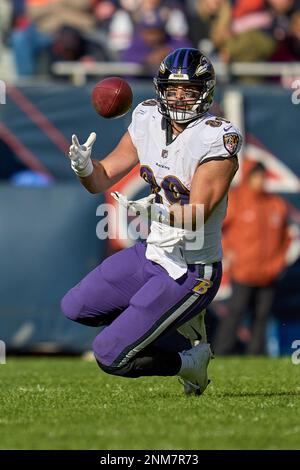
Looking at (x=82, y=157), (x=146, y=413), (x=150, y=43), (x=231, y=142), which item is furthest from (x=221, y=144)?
(x=150, y=43)

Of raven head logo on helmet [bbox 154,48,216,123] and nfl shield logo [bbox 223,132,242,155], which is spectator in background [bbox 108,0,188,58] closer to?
raven head logo on helmet [bbox 154,48,216,123]

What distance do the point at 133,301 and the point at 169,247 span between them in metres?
0.32

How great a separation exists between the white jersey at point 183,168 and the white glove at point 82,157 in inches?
11.4

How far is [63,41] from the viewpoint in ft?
37.8

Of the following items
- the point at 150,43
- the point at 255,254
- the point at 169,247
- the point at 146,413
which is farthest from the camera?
the point at 150,43

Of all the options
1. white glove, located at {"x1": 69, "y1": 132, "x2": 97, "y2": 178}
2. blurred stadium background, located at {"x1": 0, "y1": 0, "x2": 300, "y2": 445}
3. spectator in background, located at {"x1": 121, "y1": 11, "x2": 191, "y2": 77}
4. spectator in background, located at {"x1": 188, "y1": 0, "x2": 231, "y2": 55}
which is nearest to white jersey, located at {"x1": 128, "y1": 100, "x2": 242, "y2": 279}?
white glove, located at {"x1": 69, "y1": 132, "x2": 97, "y2": 178}

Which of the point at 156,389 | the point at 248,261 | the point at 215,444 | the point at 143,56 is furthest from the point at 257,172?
the point at 215,444

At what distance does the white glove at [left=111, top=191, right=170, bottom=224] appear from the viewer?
16.5ft

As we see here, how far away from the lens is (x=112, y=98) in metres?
5.63

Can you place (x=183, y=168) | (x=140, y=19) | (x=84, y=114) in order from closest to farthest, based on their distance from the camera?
(x=183, y=168)
(x=84, y=114)
(x=140, y=19)

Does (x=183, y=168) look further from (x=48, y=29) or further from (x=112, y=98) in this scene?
(x=48, y=29)

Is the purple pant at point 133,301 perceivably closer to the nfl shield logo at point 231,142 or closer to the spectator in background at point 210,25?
the nfl shield logo at point 231,142
